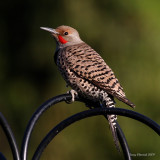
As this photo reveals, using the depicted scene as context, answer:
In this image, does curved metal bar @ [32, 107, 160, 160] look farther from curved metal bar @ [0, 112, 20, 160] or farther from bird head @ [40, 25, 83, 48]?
bird head @ [40, 25, 83, 48]

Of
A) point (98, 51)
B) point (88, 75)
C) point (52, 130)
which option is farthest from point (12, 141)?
point (98, 51)

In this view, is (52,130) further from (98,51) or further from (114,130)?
(98,51)

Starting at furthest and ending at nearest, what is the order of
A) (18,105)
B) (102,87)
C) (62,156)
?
(18,105) → (62,156) → (102,87)

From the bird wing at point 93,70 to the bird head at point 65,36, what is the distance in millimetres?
380

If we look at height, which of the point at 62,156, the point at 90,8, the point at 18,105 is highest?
the point at 90,8

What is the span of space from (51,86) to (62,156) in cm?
95

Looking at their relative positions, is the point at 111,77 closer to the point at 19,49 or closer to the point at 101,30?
the point at 101,30

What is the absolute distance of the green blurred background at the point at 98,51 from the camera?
6.02 m

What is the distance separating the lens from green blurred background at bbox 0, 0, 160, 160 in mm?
6023

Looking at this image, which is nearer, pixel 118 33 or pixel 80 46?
pixel 80 46

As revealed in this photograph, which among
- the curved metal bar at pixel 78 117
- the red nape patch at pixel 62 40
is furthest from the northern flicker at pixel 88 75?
the curved metal bar at pixel 78 117

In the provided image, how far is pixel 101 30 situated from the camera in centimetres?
641

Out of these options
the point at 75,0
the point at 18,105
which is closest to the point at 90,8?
the point at 75,0

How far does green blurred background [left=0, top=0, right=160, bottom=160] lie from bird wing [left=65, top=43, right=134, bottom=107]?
86 centimetres
